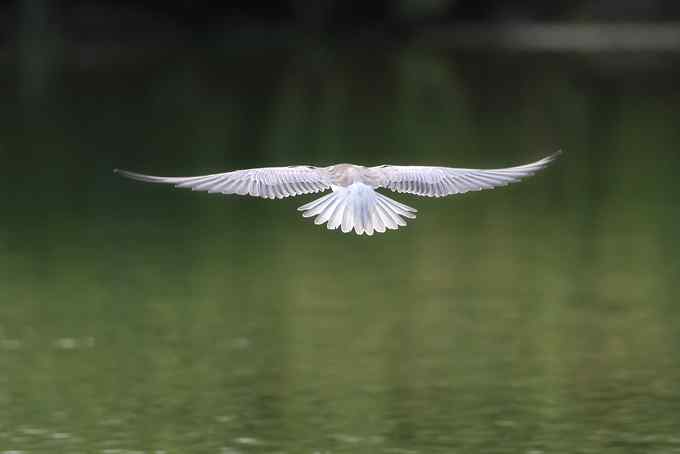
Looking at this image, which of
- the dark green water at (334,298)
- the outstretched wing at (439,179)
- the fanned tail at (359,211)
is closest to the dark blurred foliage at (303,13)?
the dark green water at (334,298)

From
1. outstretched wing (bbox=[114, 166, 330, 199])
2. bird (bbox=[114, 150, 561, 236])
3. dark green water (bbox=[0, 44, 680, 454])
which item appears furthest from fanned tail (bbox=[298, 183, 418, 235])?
dark green water (bbox=[0, 44, 680, 454])

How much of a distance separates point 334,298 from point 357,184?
1003cm

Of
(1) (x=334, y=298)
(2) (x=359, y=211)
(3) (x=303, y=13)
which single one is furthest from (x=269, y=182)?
(3) (x=303, y=13)

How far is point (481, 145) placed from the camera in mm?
29344

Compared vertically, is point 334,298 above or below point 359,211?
above

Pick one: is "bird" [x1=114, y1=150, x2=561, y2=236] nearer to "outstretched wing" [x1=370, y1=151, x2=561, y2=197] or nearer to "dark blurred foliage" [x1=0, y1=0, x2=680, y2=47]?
"outstretched wing" [x1=370, y1=151, x2=561, y2=197]

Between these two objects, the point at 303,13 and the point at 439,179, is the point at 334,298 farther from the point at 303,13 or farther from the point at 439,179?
the point at 303,13

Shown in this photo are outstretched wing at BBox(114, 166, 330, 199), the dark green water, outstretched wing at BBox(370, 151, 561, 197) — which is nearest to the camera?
outstretched wing at BBox(114, 166, 330, 199)

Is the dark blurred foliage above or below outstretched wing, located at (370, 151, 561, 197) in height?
above

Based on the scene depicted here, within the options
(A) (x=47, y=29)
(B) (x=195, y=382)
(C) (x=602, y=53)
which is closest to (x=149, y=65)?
(A) (x=47, y=29)

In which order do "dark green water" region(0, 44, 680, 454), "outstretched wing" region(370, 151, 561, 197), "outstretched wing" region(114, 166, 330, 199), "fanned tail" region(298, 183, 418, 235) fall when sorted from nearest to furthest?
"fanned tail" region(298, 183, 418, 235) < "outstretched wing" region(114, 166, 330, 199) < "outstretched wing" region(370, 151, 561, 197) < "dark green water" region(0, 44, 680, 454)

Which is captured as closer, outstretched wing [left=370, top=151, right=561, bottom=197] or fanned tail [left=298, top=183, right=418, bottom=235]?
fanned tail [left=298, top=183, right=418, bottom=235]

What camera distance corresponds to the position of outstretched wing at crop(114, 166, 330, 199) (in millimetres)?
6824

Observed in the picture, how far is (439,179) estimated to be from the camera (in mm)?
7277
